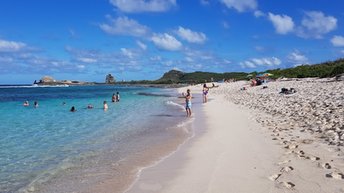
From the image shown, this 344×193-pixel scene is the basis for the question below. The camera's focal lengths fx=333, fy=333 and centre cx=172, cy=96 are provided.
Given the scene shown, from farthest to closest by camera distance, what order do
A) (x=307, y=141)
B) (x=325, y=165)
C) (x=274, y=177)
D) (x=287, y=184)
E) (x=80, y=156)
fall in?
(x=80, y=156), (x=307, y=141), (x=325, y=165), (x=274, y=177), (x=287, y=184)

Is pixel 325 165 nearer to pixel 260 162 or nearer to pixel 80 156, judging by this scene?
pixel 260 162

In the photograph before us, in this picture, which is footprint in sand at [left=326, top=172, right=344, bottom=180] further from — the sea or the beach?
the sea

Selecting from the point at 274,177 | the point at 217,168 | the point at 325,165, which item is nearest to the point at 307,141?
the point at 325,165

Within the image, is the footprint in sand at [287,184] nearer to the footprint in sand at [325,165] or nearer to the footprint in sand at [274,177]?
the footprint in sand at [274,177]

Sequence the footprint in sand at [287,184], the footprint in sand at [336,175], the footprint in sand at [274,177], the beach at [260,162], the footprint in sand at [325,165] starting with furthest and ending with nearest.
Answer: the footprint in sand at [325,165] < the footprint in sand at [274,177] < the beach at [260,162] < the footprint in sand at [336,175] < the footprint in sand at [287,184]

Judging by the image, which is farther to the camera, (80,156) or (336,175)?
(80,156)

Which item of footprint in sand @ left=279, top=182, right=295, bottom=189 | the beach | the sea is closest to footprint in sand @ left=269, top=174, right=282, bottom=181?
the beach

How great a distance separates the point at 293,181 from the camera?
681 cm

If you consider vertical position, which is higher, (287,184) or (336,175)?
(336,175)

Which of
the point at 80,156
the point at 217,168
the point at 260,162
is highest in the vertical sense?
the point at 260,162

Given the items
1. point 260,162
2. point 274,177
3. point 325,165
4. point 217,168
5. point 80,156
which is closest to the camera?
point 274,177

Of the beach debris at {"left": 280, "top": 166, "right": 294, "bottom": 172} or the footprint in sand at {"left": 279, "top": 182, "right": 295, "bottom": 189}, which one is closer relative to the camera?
the footprint in sand at {"left": 279, "top": 182, "right": 295, "bottom": 189}

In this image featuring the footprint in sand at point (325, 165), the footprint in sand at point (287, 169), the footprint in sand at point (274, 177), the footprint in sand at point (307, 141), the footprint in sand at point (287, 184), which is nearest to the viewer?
the footprint in sand at point (287, 184)

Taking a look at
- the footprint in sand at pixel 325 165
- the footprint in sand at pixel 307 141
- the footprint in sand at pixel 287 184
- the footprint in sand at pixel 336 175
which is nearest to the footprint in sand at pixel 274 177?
the footprint in sand at pixel 287 184
